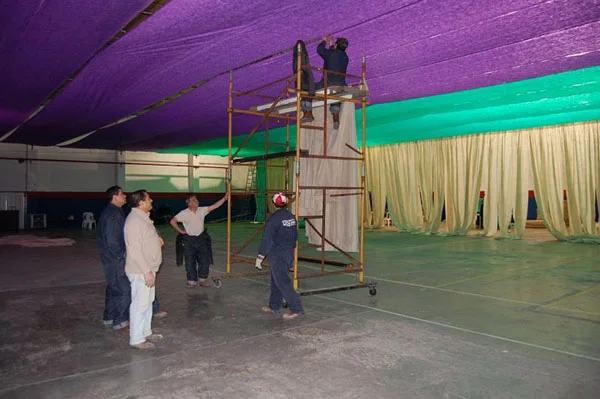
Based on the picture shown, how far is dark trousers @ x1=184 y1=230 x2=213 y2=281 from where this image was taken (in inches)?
303

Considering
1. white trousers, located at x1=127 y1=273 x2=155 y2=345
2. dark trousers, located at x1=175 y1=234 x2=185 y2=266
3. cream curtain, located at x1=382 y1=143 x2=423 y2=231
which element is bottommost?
white trousers, located at x1=127 y1=273 x2=155 y2=345

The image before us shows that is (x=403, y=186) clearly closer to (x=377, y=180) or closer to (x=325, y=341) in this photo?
(x=377, y=180)

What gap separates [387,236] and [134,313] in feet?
44.7

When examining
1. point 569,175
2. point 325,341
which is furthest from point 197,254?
point 569,175

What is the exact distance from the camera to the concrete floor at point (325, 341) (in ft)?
12.5

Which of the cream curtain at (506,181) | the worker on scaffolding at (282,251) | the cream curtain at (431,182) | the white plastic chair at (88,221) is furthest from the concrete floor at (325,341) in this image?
the white plastic chair at (88,221)

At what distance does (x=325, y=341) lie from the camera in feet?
16.2

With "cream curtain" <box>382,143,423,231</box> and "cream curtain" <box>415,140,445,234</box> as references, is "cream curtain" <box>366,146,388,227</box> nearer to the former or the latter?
"cream curtain" <box>382,143,423,231</box>

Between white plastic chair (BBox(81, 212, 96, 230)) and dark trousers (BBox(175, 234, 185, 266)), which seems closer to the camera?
dark trousers (BBox(175, 234, 185, 266))

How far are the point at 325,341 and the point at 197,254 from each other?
3.52 meters

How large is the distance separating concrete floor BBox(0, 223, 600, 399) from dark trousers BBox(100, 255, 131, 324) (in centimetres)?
22

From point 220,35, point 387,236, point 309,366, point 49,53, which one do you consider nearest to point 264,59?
point 220,35

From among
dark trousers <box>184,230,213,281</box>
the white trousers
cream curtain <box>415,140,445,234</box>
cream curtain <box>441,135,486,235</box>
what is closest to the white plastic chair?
cream curtain <box>415,140,445,234</box>

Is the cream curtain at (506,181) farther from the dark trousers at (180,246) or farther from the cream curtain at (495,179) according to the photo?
the dark trousers at (180,246)
